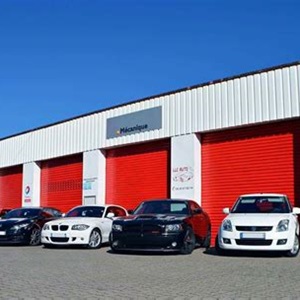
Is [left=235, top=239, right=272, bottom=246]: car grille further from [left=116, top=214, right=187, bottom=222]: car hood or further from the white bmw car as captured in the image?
the white bmw car

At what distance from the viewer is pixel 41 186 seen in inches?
1081

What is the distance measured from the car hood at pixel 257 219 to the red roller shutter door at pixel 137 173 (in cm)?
723

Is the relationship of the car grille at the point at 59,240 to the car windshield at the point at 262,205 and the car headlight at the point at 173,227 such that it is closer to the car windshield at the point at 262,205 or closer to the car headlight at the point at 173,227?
the car headlight at the point at 173,227

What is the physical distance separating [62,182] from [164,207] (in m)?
11.4

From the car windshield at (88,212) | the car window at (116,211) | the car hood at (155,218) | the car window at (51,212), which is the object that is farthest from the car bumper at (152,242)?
the car window at (51,212)

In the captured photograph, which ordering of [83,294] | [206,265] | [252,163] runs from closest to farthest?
[83,294]
[206,265]
[252,163]

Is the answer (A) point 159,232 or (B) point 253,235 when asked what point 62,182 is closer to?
(A) point 159,232

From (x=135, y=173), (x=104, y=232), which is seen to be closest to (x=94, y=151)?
(x=135, y=173)

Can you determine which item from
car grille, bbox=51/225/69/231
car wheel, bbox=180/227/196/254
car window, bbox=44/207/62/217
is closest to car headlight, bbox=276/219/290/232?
car wheel, bbox=180/227/196/254

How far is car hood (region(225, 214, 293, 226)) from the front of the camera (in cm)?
1290

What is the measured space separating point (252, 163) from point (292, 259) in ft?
18.5

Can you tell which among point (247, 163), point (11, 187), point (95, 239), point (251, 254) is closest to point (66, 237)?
point (95, 239)

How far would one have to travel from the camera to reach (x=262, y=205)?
14.4 m

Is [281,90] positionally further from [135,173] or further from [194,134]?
→ [135,173]
